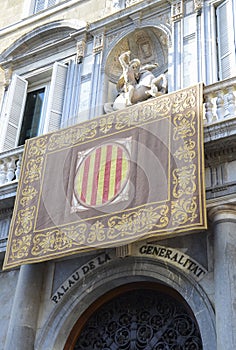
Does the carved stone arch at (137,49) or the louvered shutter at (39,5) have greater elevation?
the louvered shutter at (39,5)

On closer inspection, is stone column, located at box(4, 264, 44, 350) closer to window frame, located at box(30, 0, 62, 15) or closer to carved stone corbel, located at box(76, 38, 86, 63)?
carved stone corbel, located at box(76, 38, 86, 63)

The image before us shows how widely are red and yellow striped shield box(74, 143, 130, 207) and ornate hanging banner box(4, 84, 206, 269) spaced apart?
0.02 m

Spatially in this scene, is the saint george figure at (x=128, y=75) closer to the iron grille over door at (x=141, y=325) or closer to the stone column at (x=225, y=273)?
the stone column at (x=225, y=273)

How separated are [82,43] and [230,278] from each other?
7.73 metres

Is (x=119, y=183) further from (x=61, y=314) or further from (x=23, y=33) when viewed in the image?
(x=23, y=33)

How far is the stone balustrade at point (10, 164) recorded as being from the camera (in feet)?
39.9

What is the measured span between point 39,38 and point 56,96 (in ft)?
7.85

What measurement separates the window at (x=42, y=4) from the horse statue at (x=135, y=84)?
14.7 feet

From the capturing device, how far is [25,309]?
1027 cm

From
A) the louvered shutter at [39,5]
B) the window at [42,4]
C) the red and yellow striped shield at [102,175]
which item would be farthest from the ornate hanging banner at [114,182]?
the louvered shutter at [39,5]

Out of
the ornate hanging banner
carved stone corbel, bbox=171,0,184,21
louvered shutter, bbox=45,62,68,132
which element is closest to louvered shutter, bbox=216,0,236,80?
carved stone corbel, bbox=171,0,184,21

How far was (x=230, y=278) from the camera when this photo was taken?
8734 mm

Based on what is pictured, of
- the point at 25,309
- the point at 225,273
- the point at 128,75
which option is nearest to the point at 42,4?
the point at 128,75

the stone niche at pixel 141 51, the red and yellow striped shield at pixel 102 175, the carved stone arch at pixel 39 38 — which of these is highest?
the carved stone arch at pixel 39 38
